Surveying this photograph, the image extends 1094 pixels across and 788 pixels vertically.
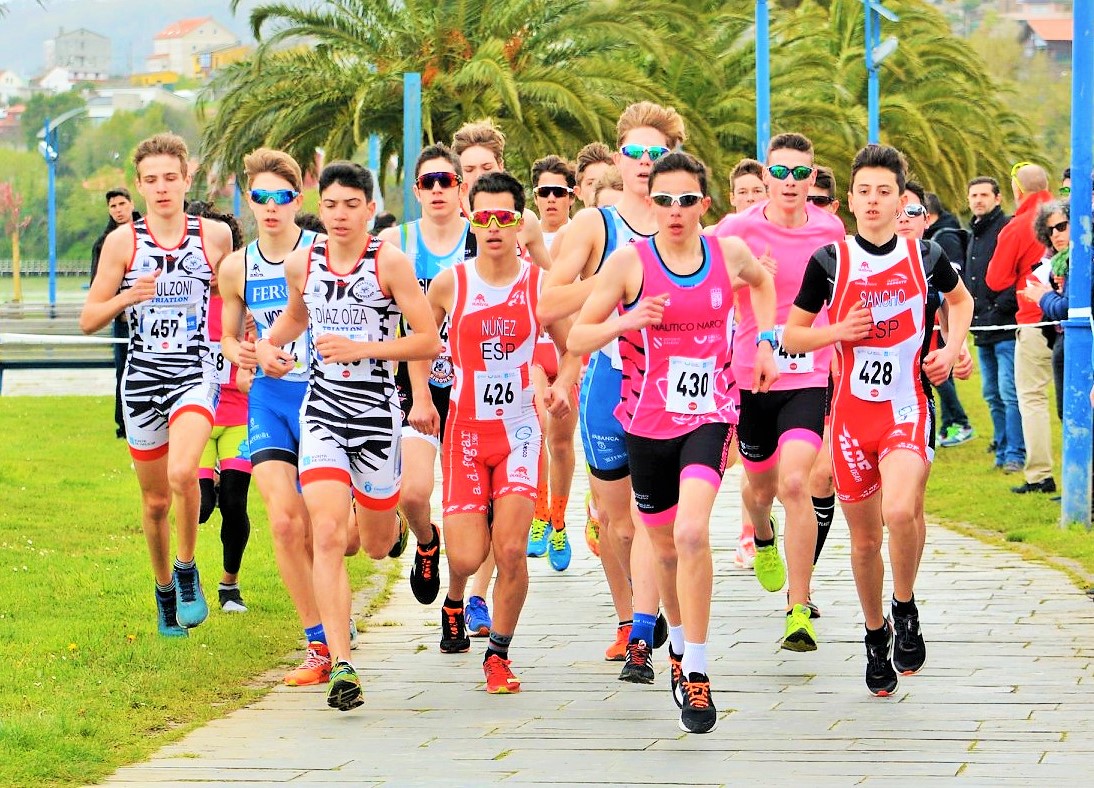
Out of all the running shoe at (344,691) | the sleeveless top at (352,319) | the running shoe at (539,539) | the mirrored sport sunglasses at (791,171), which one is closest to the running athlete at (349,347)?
the sleeveless top at (352,319)

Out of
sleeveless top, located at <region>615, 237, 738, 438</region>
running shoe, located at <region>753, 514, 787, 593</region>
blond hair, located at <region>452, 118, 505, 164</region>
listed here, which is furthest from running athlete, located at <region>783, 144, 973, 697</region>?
blond hair, located at <region>452, 118, 505, 164</region>

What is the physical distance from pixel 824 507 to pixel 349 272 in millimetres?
3093

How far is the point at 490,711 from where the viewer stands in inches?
299

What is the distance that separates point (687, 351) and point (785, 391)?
1.93m

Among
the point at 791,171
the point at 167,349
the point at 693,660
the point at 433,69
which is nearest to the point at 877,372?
the point at 693,660

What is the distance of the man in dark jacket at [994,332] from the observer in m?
16.3

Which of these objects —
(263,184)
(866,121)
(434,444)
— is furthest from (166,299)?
(866,121)

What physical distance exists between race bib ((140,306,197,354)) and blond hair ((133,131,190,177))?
69 cm

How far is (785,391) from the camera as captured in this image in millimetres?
9258

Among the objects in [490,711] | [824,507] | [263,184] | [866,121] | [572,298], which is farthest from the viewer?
[866,121]

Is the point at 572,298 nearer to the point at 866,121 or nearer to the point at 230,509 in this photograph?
the point at 230,509

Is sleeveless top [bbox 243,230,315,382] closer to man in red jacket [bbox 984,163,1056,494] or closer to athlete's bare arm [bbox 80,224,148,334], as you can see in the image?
athlete's bare arm [bbox 80,224,148,334]

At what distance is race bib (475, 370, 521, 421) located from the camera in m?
8.24

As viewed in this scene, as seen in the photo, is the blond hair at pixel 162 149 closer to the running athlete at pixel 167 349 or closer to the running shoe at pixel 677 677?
the running athlete at pixel 167 349
